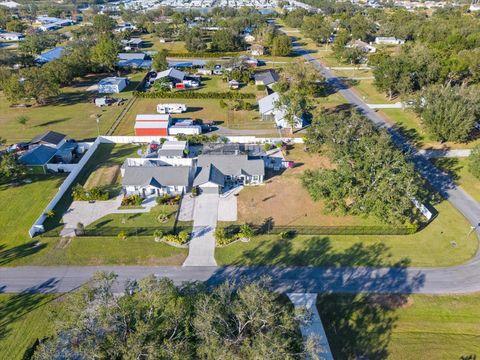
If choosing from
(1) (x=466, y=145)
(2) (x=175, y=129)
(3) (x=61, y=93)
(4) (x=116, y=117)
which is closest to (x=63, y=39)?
(3) (x=61, y=93)

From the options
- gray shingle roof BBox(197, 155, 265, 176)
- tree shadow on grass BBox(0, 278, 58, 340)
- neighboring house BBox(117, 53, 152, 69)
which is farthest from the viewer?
neighboring house BBox(117, 53, 152, 69)

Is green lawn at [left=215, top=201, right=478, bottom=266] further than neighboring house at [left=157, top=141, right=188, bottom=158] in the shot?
No

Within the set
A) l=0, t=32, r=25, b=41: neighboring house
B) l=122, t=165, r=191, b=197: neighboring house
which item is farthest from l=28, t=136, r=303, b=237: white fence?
l=0, t=32, r=25, b=41: neighboring house

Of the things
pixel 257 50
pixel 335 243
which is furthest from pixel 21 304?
pixel 257 50

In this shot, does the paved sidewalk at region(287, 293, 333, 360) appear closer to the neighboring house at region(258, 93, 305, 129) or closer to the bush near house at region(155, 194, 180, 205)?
the bush near house at region(155, 194, 180, 205)

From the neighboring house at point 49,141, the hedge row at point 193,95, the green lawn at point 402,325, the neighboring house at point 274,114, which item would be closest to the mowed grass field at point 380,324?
the green lawn at point 402,325

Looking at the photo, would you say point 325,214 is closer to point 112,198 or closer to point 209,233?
point 209,233

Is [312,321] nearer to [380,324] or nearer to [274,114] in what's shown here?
[380,324]
